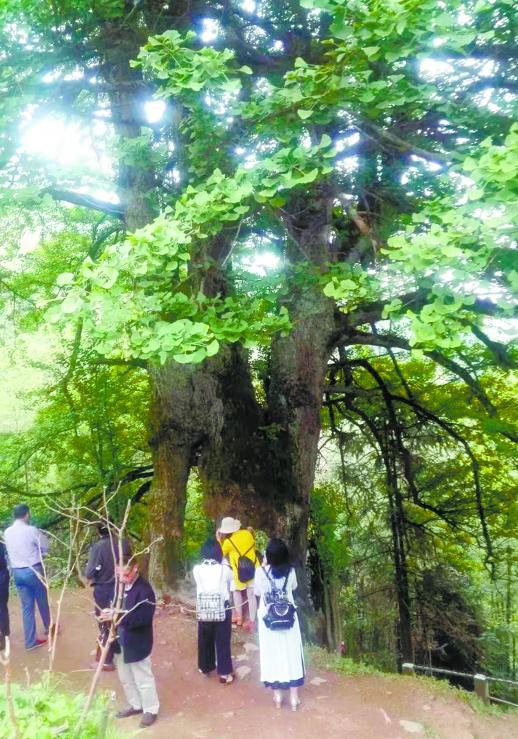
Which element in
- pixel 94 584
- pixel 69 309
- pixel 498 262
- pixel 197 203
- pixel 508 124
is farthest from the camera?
pixel 508 124

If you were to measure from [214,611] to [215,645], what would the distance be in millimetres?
665

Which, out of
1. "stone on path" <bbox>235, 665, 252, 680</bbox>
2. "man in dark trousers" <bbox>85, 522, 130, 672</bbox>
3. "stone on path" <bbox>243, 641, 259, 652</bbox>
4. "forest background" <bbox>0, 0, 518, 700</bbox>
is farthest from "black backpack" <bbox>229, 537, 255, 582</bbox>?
"man in dark trousers" <bbox>85, 522, 130, 672</bbox>

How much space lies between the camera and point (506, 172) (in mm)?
3602

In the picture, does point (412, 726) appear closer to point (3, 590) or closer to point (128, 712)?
point (128, 712)

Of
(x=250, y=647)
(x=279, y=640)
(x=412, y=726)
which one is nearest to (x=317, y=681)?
(x=250, y=647)

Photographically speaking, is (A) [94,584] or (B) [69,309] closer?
(B) [69,309]

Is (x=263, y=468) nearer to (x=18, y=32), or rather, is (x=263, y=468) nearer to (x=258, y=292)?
(x=258, y=292)

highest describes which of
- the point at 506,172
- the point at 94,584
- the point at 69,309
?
the point at 506,172

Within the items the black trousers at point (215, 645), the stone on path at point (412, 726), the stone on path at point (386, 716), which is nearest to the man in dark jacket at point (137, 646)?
the black trousers at point (215, 645)

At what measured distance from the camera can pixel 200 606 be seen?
5527 millimetres

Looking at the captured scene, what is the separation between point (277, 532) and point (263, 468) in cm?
89

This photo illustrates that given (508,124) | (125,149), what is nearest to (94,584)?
(125,149)

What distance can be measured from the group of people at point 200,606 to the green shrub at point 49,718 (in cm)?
98

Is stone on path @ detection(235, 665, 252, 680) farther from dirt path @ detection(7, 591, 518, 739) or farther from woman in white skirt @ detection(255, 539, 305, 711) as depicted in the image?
woman in white skirt @ detection(255, 539, 305, 711)
